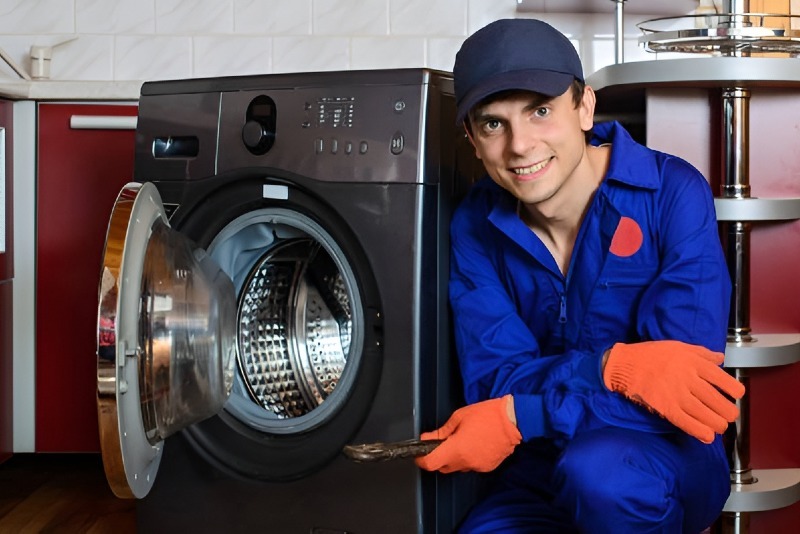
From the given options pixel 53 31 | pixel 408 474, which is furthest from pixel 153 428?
pixel 53 31

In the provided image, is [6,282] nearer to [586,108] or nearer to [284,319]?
[284,319]

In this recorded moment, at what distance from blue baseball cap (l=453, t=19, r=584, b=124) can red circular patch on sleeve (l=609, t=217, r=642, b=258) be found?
217mm

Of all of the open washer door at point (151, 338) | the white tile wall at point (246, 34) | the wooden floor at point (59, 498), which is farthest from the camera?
the white tile wall at point (246, 34)

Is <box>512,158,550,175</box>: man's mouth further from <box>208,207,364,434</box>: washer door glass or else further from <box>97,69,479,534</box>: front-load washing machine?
<box>208,207,364,434</box>: washer door glass

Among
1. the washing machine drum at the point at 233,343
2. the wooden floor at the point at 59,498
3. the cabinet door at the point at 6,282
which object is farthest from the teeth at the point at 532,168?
the cabinet door at the point at 6,282

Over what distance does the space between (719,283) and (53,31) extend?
223cm

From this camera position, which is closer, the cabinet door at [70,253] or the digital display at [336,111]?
the digital display at [336,111]

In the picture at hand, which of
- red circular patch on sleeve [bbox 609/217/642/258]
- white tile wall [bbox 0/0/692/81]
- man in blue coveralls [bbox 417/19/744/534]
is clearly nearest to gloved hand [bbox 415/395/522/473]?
man in blue coveralls [bbox 417/19/744/534]

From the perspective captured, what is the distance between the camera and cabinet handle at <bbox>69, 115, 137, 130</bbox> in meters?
2.63

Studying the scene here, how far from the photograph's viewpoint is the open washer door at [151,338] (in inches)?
53.5

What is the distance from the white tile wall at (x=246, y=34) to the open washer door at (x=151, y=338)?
1.42m

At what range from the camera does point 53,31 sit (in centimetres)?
307

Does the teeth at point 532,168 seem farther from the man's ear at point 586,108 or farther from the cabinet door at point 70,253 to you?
the cabinet door at point 70,253

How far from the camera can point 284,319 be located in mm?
1960
